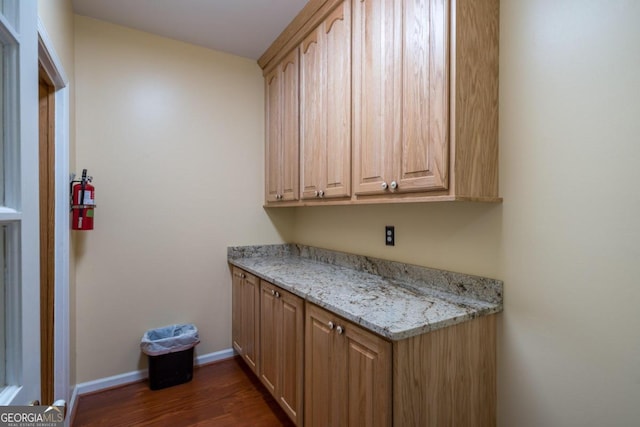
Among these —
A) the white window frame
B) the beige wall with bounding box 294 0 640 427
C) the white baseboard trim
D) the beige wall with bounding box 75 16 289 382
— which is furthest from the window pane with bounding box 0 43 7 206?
the white baseboard trim

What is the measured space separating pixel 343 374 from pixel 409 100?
1.22m

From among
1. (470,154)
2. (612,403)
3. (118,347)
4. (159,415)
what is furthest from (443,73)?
(118,347)

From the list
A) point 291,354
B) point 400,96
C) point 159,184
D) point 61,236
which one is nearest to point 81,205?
point 61,236

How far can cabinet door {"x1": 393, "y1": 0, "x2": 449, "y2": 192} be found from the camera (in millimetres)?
1215

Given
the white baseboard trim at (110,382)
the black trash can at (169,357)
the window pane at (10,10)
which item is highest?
the window pane at (10,10)

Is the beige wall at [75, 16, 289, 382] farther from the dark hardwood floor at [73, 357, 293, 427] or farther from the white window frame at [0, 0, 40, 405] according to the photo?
the white window frame at [0, 0, 40, 405]

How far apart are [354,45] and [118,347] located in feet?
8.63

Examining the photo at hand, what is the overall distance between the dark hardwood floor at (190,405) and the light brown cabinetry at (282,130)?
56.8 inches

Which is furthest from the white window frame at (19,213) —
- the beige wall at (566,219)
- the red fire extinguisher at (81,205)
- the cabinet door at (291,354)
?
the beige wall at (566,219)

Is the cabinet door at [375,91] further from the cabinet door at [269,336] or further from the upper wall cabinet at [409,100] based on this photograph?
the cabinet door at [269,336]

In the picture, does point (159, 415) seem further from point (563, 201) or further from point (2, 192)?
point (563, 201)

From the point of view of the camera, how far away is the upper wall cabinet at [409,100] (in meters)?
1.21

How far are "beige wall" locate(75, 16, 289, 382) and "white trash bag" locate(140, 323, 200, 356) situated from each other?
63 mm

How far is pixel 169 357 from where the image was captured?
222 cm
